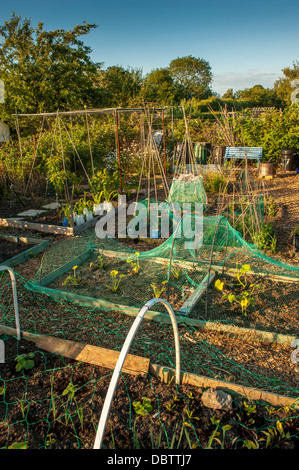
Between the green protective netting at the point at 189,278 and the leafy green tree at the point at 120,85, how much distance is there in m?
13.8

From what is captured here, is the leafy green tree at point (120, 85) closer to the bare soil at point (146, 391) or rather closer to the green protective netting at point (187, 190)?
the green protective netting at point (187, 190)

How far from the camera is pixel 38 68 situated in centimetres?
1374

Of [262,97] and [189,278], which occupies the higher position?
[262,97]

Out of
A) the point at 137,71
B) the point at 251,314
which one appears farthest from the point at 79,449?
the point at 137,71

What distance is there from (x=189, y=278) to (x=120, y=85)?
18.4 m

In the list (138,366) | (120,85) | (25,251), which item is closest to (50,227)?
(25,251)

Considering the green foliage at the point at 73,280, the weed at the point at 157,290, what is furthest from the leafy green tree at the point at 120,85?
the weed at the point at 157,290

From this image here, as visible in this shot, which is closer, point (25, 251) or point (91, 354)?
point (91, 354)

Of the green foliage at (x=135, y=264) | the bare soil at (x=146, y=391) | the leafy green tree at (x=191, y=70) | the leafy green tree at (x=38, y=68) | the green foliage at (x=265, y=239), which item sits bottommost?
the bare soil at (x=146, y=391)

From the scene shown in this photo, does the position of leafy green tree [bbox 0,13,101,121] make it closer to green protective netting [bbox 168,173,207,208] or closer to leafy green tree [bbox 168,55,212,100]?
green protective netting [bbox 168,173,207,208]
